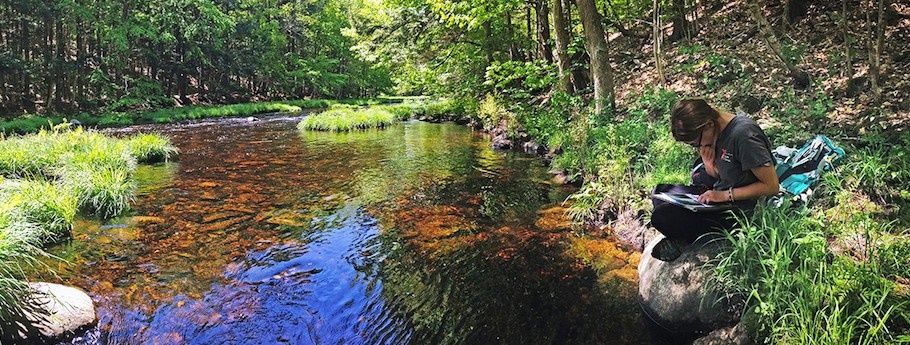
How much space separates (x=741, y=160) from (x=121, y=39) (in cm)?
2981

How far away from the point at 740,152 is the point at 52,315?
5306 millimetres

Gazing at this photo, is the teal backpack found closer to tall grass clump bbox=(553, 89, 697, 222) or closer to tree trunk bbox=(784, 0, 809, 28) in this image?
tall grass clump bbox=(553, 89, 697, 222)

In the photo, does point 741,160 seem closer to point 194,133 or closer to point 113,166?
point 113,166

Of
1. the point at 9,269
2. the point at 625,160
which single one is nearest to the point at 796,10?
the point at 625,160

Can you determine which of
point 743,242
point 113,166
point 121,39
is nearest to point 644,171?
point 743,242

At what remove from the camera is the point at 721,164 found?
3459 mm

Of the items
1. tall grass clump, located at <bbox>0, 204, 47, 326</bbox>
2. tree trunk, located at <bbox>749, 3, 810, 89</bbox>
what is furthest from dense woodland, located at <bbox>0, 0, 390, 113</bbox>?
tall grass clump, located at <bbox>0, 204, 47, 326</bbox>

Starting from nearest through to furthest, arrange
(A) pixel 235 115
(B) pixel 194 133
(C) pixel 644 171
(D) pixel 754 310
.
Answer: (D) pixel 754 310 → (C) pixel 644 171 → (B) pixel 194 133 → (A) pixel 235 115

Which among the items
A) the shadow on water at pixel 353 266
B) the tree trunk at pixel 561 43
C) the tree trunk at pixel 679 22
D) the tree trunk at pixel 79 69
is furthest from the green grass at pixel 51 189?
the tree trunk at pixel 79 69

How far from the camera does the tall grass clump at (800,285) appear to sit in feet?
8.90

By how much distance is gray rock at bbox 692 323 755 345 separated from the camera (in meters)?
3.14

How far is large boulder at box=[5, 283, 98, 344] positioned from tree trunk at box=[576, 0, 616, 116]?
871 cm

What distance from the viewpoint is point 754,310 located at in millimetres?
3189

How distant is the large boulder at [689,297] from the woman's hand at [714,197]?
15.9 inches
